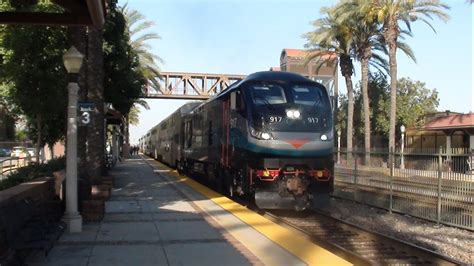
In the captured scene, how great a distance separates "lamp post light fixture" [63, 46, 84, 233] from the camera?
1002 centimetres

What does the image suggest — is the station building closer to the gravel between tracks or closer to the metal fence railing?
the metal fence railing

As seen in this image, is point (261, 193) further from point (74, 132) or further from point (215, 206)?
point (74, 132)

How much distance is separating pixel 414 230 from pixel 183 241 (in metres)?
6.51

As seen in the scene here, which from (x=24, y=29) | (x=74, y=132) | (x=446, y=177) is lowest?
(x=446, y=177)

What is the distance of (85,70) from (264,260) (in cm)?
1151

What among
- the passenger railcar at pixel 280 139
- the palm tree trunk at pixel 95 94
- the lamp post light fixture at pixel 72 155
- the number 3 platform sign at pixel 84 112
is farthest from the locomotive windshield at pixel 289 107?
the palm tree trunk at pixel 95 94

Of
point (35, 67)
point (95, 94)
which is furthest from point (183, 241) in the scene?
point (35, 67)

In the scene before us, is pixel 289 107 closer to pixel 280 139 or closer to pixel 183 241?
pixel 280 139

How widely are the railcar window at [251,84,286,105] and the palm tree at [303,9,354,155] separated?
82.4 feet

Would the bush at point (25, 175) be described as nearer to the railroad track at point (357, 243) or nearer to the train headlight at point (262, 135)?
the train headlight at point (262, 135)

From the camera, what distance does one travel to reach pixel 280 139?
535 inches

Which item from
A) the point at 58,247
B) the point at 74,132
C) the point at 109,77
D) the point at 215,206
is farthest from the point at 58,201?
the point at 109,77

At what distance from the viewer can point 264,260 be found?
318 inches

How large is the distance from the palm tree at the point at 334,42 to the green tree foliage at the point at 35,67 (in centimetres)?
2399
